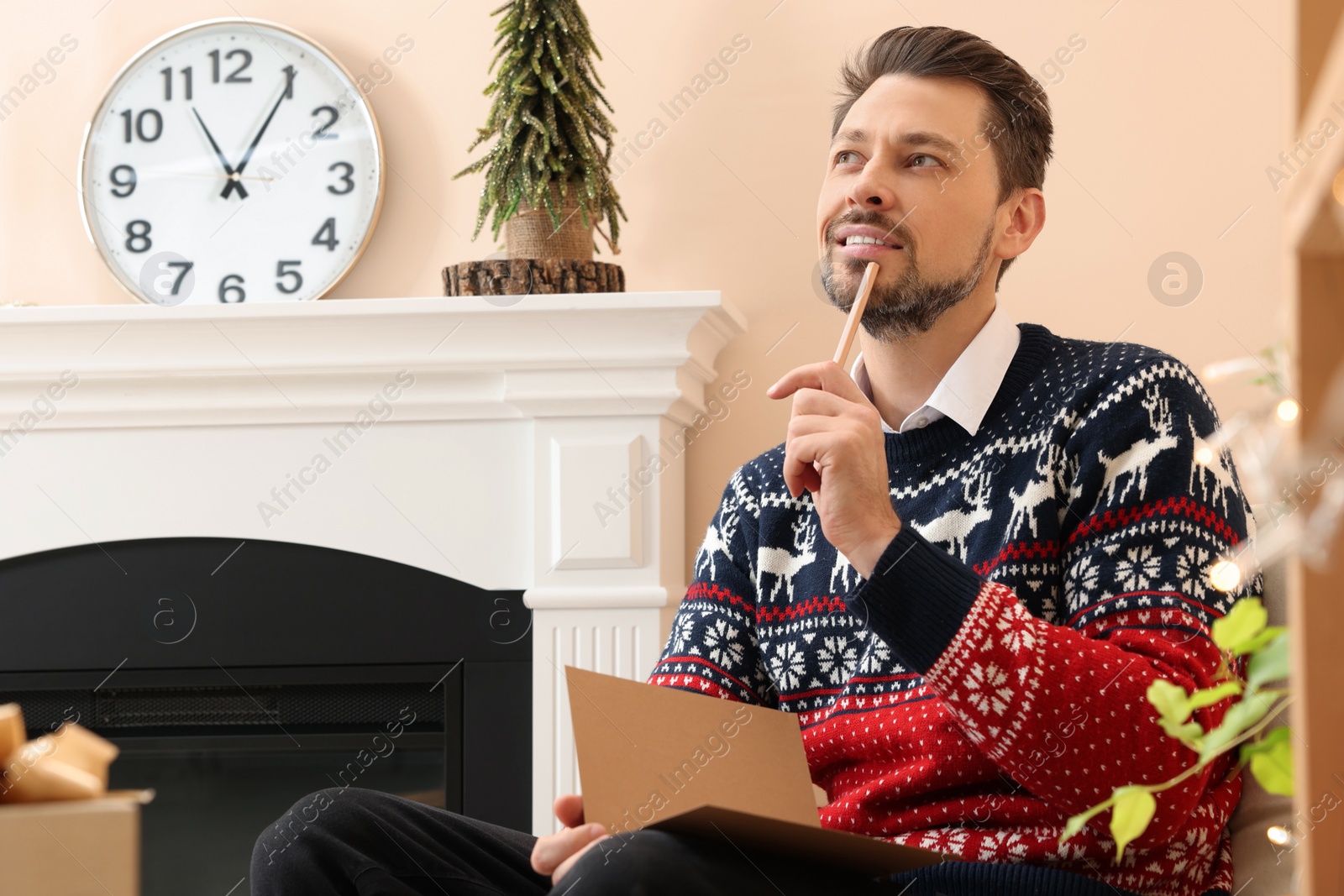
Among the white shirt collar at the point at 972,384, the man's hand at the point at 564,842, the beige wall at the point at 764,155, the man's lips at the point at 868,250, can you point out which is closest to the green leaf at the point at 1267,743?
the man's hand at the point at 564,842

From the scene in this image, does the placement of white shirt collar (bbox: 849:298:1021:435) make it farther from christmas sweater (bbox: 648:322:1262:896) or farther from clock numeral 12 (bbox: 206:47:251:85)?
clock numeral 12 (bbox: 206:47:251:85)

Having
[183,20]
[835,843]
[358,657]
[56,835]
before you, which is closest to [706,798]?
[835,843]

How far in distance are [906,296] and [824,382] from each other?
27cm

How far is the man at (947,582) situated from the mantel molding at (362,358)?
0.41 m

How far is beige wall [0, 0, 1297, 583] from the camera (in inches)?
70.1

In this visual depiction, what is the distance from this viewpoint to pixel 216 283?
1.98 m

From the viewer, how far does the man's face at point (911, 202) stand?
4.09ft

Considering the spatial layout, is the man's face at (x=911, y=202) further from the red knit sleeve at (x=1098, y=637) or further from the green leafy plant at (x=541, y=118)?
the green leafy plant at (x=541, y=118)

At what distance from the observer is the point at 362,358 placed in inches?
69.7

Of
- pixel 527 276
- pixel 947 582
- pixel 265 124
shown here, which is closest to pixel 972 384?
pixel 947 582

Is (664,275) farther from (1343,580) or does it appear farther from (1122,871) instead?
(1343,580)

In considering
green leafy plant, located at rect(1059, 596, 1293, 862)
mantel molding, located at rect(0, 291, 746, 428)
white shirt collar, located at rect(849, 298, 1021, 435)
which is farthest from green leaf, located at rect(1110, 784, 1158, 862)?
mantel molding, located at rect(0, 291, 746, 428)

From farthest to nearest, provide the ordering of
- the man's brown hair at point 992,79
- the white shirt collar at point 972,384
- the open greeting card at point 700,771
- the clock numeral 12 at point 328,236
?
the clock numeral 12 at point 328,236 → the man's brown hair at point 992,79 → the white shirt collar at point 972,384 → the open greeting card at point 700,771

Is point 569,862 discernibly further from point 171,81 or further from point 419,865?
point 171,81
